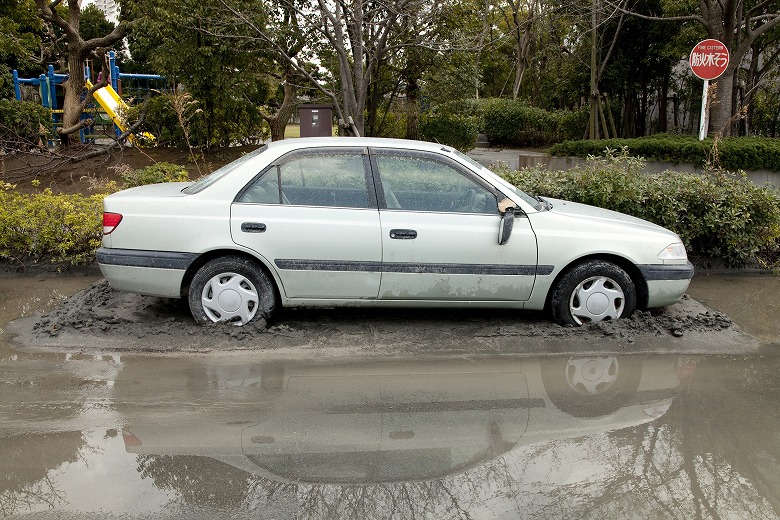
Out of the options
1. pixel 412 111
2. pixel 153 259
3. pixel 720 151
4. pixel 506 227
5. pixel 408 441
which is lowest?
pixel 408 441

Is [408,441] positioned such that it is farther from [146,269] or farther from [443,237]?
[146,269]

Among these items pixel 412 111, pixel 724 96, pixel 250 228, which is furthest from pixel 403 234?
pixel 724 96

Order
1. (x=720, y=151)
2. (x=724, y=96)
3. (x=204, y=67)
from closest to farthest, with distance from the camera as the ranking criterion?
(x=720, y=151)
(x=204, y=67)
(x=724, y=96)

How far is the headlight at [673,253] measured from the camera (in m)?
5.95

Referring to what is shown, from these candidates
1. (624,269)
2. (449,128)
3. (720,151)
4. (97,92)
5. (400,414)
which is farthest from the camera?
(97,92)

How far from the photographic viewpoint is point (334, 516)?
3.32 meters

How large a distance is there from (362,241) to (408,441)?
198cm

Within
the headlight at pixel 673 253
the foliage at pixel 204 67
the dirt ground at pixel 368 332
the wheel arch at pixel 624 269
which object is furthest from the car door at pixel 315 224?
the foliage at pixel 204 67

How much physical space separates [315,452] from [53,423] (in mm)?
1593

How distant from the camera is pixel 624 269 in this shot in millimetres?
6035

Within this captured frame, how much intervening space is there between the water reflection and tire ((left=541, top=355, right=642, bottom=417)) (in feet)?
0.05

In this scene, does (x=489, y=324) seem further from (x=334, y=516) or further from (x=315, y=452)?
(x=334, y=516)

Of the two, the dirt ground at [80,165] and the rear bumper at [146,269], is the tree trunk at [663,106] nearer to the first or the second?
the dirt ground at [80,165]

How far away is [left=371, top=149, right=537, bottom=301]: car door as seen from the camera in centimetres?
568
